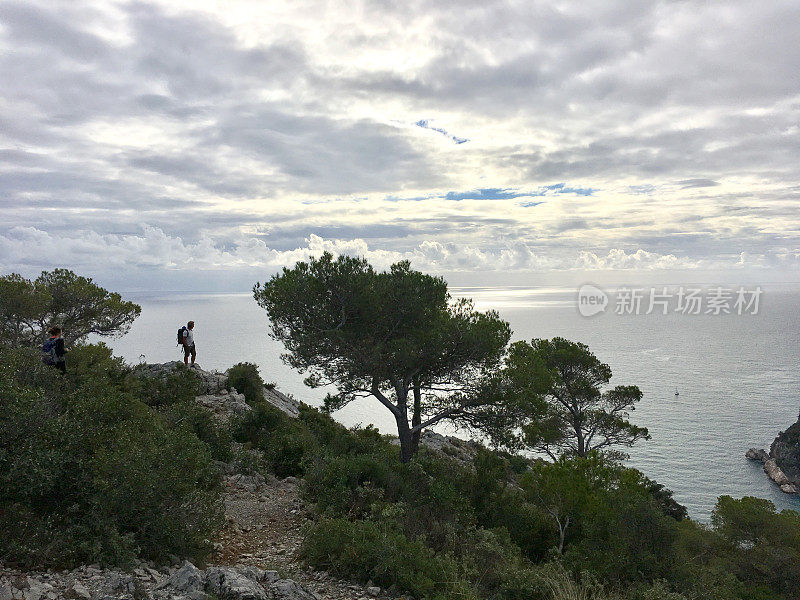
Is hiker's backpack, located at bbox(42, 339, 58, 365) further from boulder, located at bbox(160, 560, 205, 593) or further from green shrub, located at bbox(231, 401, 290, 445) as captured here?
boulder, located at bbox(160, 560, 205, 593)

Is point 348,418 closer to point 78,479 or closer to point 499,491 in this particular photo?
point 499,491

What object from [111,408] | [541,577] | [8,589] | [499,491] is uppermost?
[111,408]

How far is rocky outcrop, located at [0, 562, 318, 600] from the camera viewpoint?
5.22m

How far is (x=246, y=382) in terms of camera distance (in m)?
25.5

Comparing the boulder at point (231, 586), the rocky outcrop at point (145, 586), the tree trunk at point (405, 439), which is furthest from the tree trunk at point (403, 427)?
the boulder at point (231, 586)

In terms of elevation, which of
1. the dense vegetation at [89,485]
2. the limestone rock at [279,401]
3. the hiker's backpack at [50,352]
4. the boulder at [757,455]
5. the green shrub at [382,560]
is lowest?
the boulder at [757,455]

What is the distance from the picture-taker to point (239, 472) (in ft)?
44.3

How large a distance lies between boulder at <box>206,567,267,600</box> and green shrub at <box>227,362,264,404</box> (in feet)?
63.5

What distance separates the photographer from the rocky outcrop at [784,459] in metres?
58.0

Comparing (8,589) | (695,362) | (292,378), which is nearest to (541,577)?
(8,589)

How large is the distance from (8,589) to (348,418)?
65207 millimetres

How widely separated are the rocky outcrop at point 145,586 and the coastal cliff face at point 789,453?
7574 cm

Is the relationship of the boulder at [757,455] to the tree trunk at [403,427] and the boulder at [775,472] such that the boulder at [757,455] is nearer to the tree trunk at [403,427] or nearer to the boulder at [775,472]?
the boulder at [775,472]

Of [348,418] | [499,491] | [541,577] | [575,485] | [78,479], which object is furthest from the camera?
[348,418]
